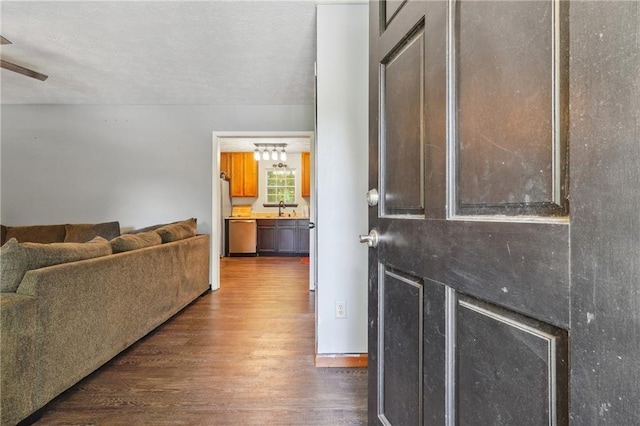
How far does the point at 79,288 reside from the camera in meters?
1.78

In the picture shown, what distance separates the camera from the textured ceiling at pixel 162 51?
2.21m

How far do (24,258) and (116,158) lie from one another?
304 cm

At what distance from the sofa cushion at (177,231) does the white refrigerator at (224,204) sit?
3288 mm

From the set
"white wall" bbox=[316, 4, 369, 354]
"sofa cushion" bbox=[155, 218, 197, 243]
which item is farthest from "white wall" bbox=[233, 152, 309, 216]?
"white wall" bbox=[316, 4, 369, 354]

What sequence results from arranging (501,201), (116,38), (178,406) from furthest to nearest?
(116,38) < (178,406) < (501,201)

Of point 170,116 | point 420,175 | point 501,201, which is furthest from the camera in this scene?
point 170,116

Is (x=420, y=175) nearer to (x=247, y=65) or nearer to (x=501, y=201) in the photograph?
(x=501, y=201)

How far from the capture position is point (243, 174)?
7496 mm

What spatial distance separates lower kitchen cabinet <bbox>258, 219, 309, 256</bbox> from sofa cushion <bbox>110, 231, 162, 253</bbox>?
4.22m

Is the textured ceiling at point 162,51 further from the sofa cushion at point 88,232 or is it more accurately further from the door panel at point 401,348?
the door panel at point 401,348

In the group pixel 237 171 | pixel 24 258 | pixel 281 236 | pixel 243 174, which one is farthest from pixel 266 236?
pixel 24 258

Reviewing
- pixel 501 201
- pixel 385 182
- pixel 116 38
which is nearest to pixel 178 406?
pixel 385 182

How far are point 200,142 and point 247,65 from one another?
1.47 m

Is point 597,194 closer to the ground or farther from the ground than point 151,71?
closer to the ground
